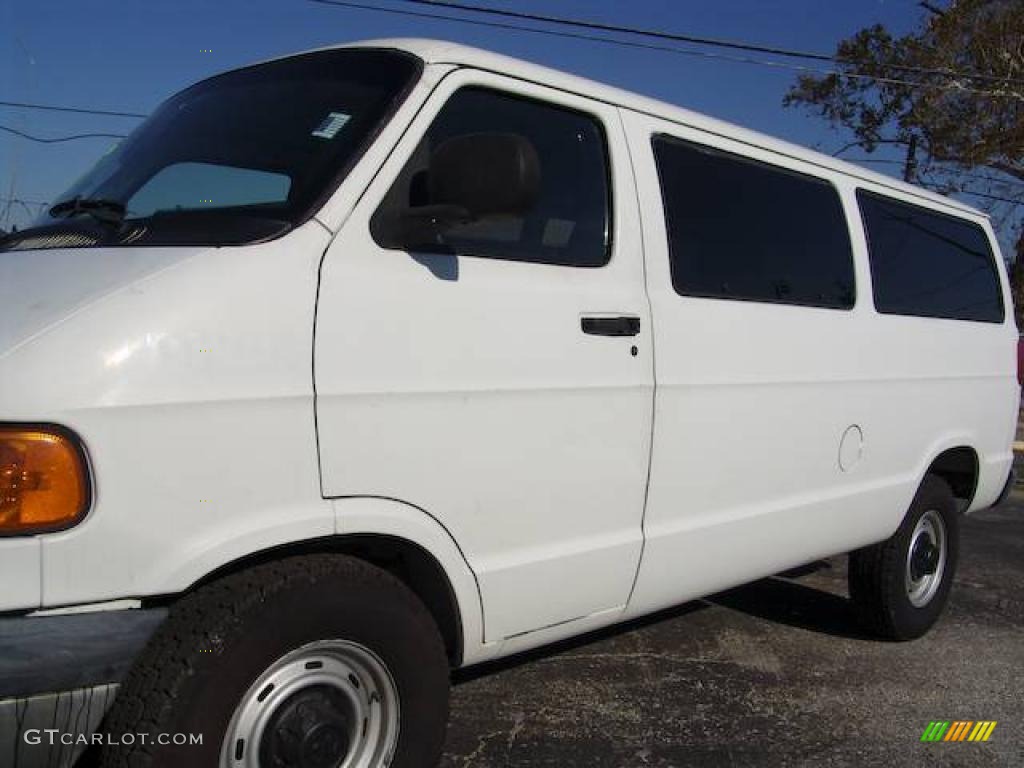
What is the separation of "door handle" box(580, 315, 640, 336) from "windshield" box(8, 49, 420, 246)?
2.72 feet

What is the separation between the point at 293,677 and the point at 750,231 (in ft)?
7.70

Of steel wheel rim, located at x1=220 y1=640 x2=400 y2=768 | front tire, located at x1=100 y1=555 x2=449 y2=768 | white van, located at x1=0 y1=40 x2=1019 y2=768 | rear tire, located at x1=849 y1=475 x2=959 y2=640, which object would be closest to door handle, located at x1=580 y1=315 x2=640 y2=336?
white van, located at x1=0 y1=40 x2=1019 y2=768

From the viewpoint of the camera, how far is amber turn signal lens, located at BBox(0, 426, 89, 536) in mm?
1852

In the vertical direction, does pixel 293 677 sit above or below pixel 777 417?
below

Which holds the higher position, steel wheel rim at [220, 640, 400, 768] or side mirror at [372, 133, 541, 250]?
side mirror at [372, 133, 541, 250]

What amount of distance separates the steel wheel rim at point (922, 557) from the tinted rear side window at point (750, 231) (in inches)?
54.2

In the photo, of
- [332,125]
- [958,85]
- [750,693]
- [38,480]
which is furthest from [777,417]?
[958,85]

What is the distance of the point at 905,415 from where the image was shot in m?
4.33

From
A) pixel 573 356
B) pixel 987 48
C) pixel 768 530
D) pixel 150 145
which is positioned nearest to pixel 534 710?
pixel 768 530

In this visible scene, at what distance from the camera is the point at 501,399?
2609mm

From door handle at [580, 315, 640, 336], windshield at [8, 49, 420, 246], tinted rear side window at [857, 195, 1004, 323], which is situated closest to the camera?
windshield at [8, 49, 420, 246]

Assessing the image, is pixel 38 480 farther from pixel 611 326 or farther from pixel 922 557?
pixel 922 557

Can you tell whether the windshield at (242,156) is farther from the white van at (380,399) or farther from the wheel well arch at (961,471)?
the wheel well arch at (961,471)

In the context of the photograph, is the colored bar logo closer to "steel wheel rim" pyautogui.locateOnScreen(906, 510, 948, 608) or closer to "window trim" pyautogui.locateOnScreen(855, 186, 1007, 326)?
"steel wheel rim" pyautogui.locateOnScreen(906, 510, 948, 608)
